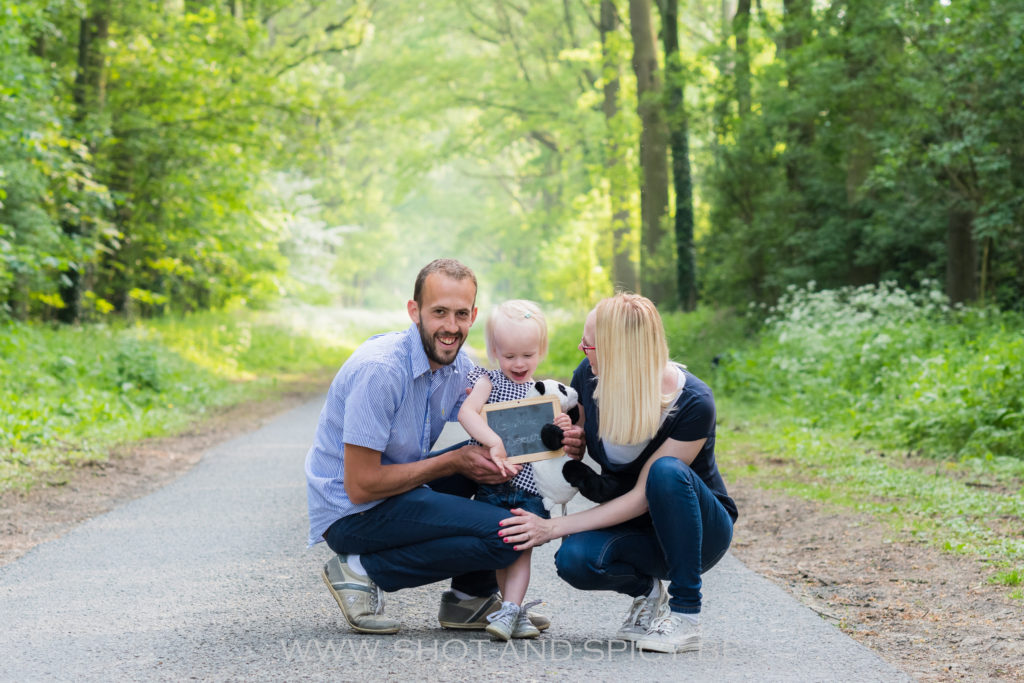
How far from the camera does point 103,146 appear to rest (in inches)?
723

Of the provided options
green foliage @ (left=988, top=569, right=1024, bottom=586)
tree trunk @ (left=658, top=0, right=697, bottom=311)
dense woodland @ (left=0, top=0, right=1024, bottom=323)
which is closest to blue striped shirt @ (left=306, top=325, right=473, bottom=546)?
green foliage @ (left=988, top=569, right=1024, bottom=586)

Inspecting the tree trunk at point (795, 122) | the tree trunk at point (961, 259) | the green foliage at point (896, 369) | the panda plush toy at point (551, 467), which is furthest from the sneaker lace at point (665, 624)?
the tree trunk at point (795, 122)

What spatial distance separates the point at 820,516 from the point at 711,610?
2669 mm

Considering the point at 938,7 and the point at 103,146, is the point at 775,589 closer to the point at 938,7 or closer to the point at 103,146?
the point at 938,7

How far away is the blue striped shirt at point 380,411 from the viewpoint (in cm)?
428

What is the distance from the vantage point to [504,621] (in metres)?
4.25

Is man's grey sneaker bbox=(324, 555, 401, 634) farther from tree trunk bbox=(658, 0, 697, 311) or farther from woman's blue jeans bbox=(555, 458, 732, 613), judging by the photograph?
tree trunk bbox=(658, 0, 697, 311)

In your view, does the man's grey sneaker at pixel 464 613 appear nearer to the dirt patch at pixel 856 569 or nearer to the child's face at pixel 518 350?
the child's face at pixel 518 350

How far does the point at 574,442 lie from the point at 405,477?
77cm

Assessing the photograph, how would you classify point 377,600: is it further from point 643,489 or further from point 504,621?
point 643,489

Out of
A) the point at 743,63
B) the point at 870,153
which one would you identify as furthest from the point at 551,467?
the point at 743,63

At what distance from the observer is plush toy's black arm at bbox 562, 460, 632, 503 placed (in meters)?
4.21

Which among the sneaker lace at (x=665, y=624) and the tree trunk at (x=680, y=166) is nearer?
the sneaker lace at (x=665, y=624)

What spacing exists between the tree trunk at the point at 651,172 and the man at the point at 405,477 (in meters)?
19.3
